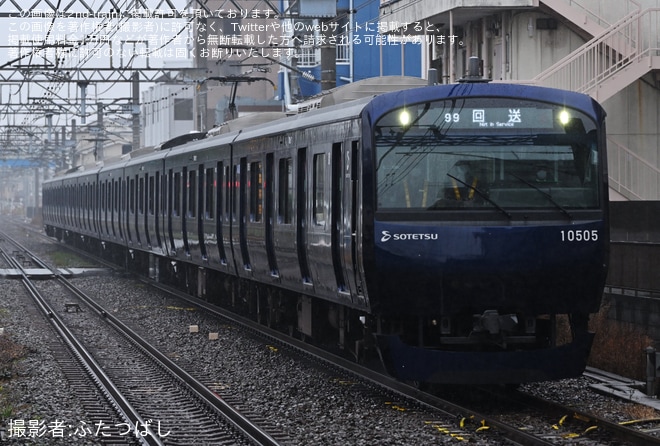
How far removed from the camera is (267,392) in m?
11.7

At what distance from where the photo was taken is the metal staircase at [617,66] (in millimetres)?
19766

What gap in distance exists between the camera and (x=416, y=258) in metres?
10.2

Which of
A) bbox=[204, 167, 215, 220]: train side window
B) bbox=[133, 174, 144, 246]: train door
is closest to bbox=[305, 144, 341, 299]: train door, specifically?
bbox=[204, 167, 215, 220]: train side window

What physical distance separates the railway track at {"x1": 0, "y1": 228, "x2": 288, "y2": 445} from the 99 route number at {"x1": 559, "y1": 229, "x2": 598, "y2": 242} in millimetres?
3026

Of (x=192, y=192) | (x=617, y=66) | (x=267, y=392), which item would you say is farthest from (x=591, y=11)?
(x=267, y=392)

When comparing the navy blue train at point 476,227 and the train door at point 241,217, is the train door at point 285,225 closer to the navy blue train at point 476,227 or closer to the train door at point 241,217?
the train door at point 241,217

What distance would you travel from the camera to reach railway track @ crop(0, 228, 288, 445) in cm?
962

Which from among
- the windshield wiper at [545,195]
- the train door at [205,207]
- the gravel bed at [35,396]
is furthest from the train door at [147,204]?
the windshield wiper at [545,195]

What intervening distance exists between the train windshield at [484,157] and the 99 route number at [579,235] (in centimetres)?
21

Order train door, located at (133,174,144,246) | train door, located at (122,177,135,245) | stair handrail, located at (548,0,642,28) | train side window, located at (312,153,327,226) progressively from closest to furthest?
train side window, located at (312,153,327,226) → stair handrail, located at (548,0,642,28) → train door, located at (133,174,144,246) → train door, located at (122,177,135,245)

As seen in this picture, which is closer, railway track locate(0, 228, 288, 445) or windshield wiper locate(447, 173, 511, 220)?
railway track locate(0, 228, 288, 445)

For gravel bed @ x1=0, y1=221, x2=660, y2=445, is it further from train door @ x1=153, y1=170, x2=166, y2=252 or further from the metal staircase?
the metal staircase

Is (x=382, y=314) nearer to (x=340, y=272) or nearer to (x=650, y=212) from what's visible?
(x=340, y=272)

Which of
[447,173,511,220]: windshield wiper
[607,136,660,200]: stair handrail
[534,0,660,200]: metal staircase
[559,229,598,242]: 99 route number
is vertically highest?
[534,0,660,200]: metal staircase
